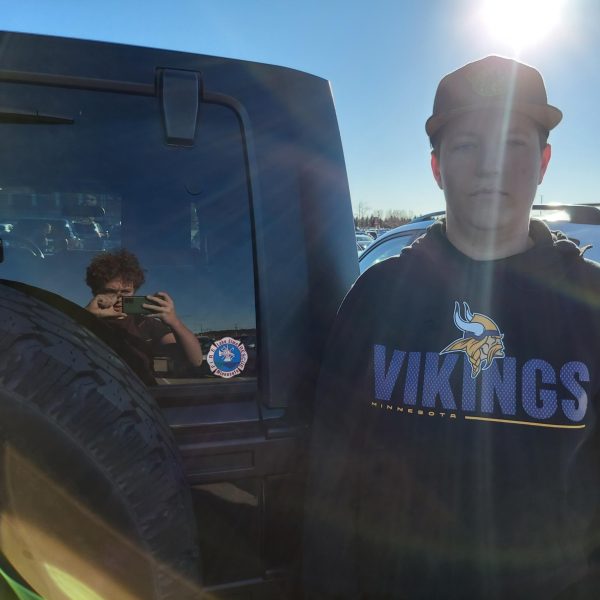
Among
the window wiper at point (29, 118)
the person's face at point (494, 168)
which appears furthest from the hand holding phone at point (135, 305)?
the person's face at point (494, 168)

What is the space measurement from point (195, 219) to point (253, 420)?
23.7 inches

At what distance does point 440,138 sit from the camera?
1.63 m

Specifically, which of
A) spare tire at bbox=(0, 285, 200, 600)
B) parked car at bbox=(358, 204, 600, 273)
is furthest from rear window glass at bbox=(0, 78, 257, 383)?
parked car at bbox=(358, 204, 600, 273)

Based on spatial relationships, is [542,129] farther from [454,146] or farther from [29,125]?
[29,125]

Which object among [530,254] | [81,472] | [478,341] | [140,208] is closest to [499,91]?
[530,254]

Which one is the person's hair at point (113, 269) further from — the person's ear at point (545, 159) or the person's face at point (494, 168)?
the person's ear at point (545, 159)

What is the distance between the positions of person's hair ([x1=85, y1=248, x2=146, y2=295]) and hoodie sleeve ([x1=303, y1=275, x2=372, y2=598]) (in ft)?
1.91

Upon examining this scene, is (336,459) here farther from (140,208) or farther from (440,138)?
(440,138)

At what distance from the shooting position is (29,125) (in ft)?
4.63

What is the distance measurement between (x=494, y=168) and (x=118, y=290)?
1092mm

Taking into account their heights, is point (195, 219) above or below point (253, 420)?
above

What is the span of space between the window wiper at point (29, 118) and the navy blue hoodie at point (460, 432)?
934 millimetres

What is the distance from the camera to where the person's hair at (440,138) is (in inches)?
61.8

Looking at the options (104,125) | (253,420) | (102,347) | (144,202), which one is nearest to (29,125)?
(104,125)
